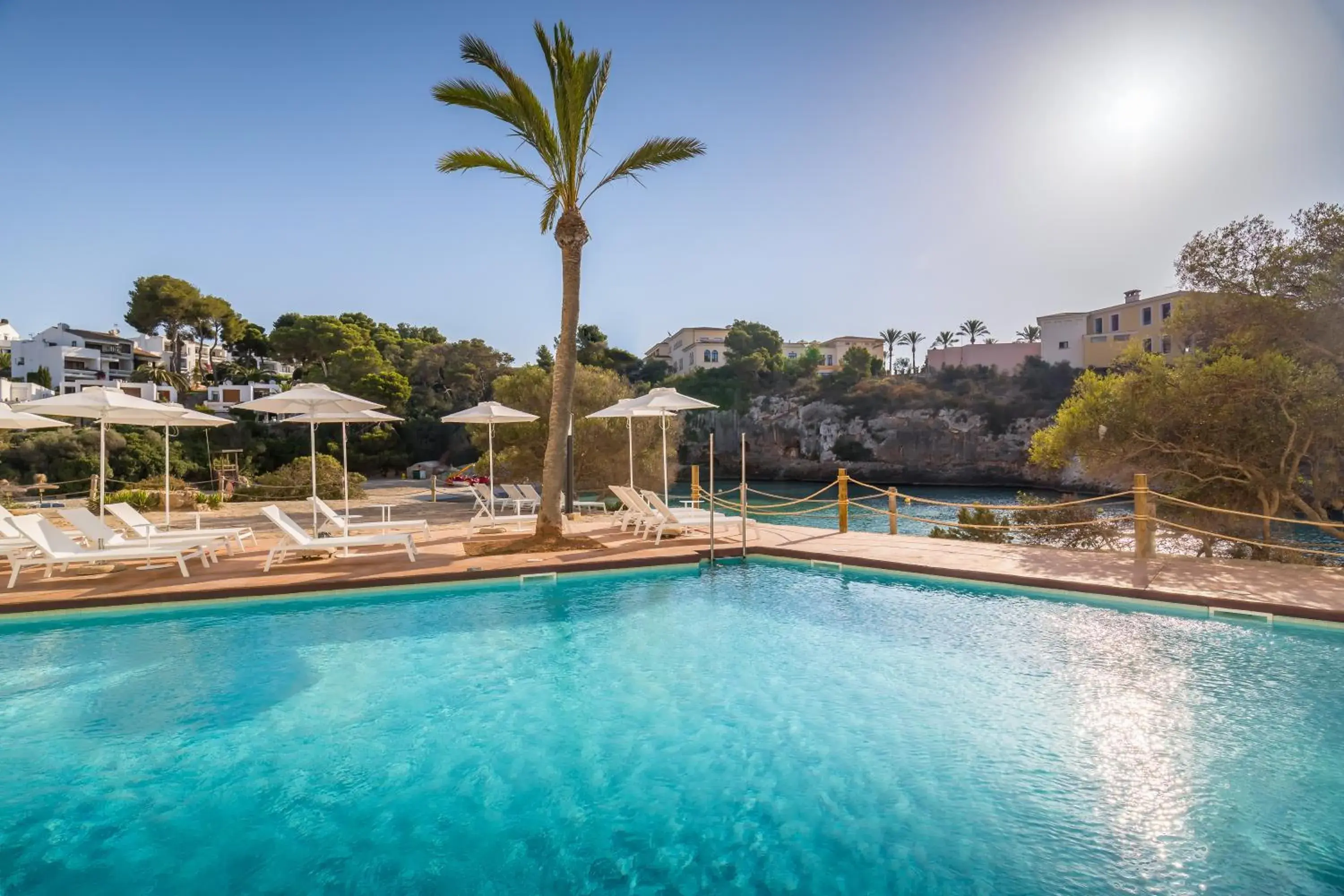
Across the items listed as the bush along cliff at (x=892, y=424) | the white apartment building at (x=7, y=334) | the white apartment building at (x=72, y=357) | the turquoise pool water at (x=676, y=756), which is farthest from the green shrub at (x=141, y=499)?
the white apartment building at (x=7, y=334)

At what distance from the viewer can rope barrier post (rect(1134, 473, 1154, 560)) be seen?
804 centimetres

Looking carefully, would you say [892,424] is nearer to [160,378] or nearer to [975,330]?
[975,330]

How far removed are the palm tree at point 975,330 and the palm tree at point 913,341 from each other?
588 centimetres

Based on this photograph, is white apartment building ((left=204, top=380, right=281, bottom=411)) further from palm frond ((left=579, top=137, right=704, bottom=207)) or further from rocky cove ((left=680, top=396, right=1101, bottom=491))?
palm frond ((left=579, top=137, right=704, bottom=207))

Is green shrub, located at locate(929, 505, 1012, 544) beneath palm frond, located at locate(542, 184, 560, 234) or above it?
beneath

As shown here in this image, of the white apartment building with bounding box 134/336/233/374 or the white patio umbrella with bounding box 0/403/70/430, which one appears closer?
the white patio umbrella with bounding box 0/403/70/430

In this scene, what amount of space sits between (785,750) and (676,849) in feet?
3.95

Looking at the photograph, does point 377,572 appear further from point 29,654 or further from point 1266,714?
point 1266,714

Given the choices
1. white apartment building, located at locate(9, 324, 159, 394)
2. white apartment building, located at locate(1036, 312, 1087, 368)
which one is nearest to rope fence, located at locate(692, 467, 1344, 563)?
white apartment building, located at locate(1036, 312, 1087, 368)

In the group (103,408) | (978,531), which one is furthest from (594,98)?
(978,531)

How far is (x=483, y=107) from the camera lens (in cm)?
998

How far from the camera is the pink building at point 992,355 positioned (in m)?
55.2

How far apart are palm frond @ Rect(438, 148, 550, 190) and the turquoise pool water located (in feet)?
22.9

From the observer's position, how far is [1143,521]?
8211mm
